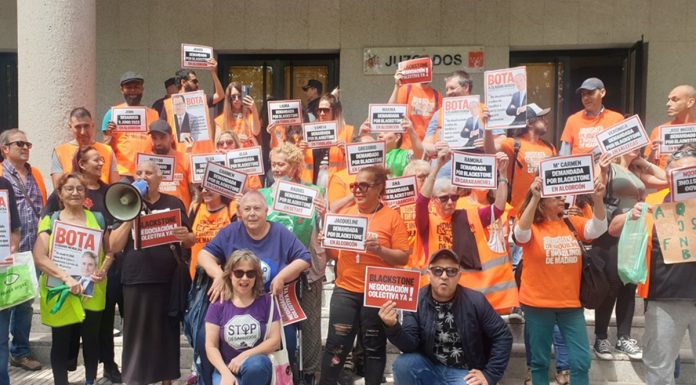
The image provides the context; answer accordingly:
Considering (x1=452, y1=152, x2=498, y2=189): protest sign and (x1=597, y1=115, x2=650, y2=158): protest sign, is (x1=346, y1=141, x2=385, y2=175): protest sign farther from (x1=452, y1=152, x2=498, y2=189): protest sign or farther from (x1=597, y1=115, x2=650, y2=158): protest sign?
(x1=597, y1=115, x2=650, y2=158): protest sign

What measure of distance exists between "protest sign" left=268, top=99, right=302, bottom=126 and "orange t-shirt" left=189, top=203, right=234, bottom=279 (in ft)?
5.09

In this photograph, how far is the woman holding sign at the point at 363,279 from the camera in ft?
17.6

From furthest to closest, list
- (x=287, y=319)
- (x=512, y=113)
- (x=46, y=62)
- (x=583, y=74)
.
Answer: (x=583, y=74) < (x=46, y=62) < (x=512, y=113) < (x=287, y=319)

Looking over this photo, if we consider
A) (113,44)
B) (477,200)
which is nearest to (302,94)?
(113,44)

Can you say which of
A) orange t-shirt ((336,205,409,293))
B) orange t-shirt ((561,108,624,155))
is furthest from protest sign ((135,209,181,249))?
orange t-shirt ((561,108,624,155))

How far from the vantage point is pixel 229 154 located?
248 inches

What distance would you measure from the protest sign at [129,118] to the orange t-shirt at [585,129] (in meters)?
4.24

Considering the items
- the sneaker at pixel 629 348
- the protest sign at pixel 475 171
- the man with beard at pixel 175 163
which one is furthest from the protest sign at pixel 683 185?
the man with beard at pixel 175 163

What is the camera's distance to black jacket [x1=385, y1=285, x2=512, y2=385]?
480 centimetres

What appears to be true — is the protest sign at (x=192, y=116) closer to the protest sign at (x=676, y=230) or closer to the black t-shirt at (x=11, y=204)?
the black t-shirt at (x=11, y=204)

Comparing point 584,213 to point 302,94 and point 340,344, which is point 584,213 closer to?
point 340,344

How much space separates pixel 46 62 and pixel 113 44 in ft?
11.7

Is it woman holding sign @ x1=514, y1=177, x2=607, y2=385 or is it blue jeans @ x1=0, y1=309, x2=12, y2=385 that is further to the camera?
blue jeans @ x1=0, y1=309, x2=12, y2=385

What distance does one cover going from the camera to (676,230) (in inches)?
198
